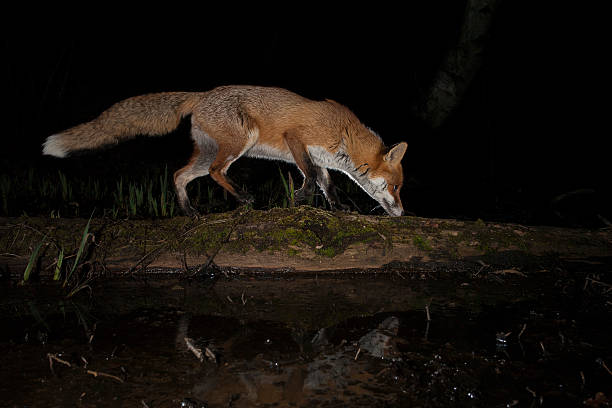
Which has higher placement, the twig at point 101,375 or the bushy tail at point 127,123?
the bushy tail at point 127,123

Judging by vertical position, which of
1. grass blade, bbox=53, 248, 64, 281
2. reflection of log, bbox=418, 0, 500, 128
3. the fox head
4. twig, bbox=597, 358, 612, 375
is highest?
reflection of log, bbox=418, 0, 500, 128

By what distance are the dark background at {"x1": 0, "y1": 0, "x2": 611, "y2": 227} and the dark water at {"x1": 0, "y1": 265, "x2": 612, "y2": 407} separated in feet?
13.8

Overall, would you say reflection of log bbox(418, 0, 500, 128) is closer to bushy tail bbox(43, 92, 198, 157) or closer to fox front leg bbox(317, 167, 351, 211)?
fox front leg bbox(317, 167, 351, 211)

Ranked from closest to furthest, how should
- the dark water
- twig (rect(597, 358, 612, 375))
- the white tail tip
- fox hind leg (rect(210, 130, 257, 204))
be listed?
the dark water
twig (rect(597, 358, 612, 375))
the white tail tip
fox hind leg (rect(210, 130, 257, 204))

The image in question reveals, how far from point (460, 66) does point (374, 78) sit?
15.8 feet

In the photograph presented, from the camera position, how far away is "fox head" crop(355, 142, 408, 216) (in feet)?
17.9

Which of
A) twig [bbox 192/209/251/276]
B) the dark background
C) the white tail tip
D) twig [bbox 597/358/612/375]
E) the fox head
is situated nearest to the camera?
twig [bbox 597/358/612/375]

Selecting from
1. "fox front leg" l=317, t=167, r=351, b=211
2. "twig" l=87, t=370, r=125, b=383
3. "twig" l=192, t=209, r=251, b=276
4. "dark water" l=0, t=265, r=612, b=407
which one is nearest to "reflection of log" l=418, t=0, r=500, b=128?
"fox front leg" l=317, t=167, r=351, b=211

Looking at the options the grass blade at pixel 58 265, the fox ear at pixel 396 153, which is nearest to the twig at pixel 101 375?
the grass blade at pixel 58 265

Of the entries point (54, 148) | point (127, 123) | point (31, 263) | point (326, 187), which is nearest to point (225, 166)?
point (127, 123)

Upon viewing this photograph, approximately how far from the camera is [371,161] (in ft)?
17.9

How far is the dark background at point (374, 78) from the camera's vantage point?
342 inches

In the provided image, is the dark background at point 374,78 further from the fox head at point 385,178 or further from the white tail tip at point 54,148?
the white tail tip at point 54,148

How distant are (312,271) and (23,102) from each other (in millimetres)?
9276
